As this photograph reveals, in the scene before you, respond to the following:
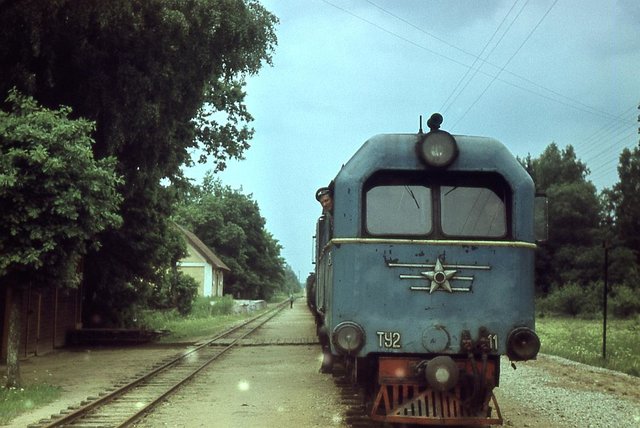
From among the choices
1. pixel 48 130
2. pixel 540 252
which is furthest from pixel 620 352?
pixel 540 252

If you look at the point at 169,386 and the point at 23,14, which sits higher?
the point at 23,14

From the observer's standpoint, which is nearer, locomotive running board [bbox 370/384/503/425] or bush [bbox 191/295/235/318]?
locomotive running board [bbox 370/384/503/425]

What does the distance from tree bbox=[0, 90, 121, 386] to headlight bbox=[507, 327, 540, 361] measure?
717cm

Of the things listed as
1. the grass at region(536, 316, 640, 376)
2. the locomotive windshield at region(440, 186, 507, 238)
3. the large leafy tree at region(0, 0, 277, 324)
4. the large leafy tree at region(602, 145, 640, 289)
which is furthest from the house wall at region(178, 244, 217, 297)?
the locomotive windshield at region(440, 186, 507, 238)

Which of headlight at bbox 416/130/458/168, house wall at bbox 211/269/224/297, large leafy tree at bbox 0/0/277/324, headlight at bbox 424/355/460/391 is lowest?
headlight at bbox 424/355/460/391

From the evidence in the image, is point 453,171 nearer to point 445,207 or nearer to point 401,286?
point 445,207

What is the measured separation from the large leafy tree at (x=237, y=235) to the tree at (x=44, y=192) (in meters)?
53.5

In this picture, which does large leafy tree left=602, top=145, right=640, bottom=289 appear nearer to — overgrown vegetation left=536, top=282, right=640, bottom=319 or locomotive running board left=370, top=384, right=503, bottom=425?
overgrown vegetation left=536, top=282, right=640, bottom=319

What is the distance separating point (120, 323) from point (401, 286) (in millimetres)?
18895

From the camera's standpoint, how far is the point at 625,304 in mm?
41719

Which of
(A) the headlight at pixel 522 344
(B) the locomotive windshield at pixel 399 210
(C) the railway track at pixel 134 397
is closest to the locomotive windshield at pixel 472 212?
(B) the locomotive windshield at pixel 399 210

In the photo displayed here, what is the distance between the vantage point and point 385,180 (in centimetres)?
774

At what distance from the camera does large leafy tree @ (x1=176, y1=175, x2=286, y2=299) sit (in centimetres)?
6981

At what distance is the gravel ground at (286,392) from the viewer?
9531mm
